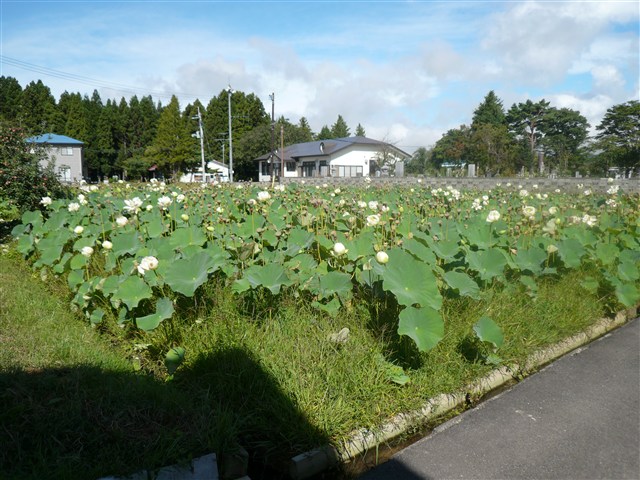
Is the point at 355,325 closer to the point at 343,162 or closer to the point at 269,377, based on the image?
the point at 269,377

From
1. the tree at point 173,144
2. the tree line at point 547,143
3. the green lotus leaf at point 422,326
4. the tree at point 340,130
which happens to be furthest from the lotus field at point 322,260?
the tree at point 340,130

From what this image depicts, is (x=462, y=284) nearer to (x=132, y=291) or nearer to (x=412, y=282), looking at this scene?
(x=412, y=282)

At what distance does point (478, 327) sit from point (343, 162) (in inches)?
1444

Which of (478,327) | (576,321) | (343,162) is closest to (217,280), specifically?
(478,327)

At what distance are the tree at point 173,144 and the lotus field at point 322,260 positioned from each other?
132ft

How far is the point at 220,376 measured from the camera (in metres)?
2.26

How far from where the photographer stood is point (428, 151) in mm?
55188

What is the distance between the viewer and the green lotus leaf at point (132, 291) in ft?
8.39

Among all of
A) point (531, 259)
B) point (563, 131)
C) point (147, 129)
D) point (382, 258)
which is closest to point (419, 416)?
point (382, 258)

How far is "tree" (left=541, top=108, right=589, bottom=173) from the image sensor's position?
4159cm

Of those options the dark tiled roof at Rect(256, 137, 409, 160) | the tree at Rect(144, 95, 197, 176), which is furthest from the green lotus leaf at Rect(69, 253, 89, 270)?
the tree at Rect(144, 95, 197, 176)

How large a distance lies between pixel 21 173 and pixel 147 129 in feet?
→ 161

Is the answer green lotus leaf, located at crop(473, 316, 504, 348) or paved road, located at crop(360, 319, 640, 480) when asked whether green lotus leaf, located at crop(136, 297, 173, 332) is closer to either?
paved road, located at crop(360, 319, 640, 480)

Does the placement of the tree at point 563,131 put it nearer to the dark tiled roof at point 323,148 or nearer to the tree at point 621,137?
the tree at point 621,137
